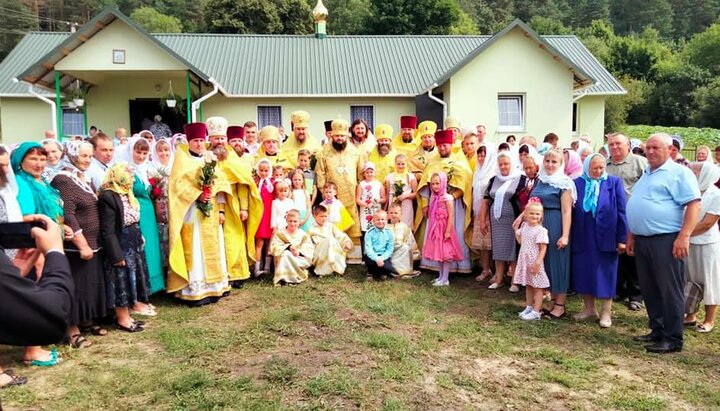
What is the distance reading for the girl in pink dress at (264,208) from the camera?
25.2 feet

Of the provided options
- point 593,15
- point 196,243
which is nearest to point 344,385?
point 196,243

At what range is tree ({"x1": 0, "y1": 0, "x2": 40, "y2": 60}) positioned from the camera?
50031mm

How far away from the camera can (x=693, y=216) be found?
4852 millimetres

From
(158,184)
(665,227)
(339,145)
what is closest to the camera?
(665,227)

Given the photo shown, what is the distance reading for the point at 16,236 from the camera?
2.18 m

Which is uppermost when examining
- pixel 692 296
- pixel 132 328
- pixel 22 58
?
pixel 22 58

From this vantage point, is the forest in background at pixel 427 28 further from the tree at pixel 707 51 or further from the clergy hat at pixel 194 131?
the clergy hat at pixel 194 131

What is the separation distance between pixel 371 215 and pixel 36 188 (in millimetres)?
4458

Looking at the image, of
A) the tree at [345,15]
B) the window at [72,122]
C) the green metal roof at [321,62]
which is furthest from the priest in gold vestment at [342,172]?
the tree at [345,15]

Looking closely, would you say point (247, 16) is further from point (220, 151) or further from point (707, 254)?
point (707, 254)

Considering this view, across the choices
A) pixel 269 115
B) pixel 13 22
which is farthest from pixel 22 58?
pixel 13 22

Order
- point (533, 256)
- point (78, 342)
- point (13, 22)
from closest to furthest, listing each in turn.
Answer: point (78, 342) < point (533, 256) < point (13, 22)

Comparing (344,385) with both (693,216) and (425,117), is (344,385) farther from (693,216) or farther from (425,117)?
(425,117)

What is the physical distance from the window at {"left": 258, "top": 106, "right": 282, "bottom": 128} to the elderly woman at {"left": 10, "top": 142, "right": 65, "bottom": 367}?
54.0 ft
